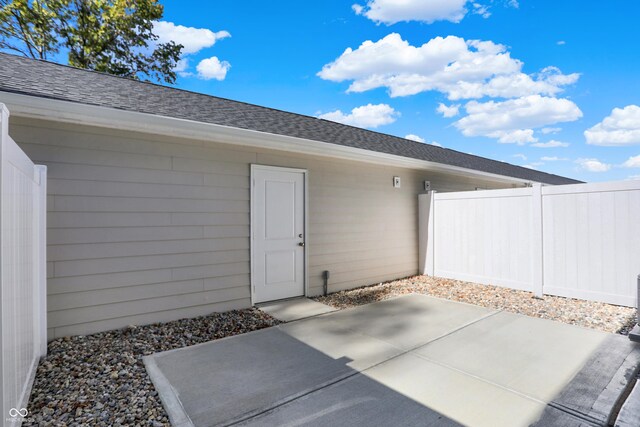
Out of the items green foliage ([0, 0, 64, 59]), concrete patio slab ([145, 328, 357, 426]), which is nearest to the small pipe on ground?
concrete patio slab ([145, 328, 357, 426])

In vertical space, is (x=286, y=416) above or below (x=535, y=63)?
below

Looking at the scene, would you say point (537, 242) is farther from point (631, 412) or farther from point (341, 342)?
point (341, 342)

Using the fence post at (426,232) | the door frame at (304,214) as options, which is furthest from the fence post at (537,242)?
the door frame at (304,214)

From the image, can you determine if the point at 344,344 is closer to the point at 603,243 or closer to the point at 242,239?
the point at 242,239

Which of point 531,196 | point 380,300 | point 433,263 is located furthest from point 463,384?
point 433,263

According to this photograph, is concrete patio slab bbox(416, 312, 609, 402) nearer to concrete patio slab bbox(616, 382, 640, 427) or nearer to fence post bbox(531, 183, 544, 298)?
concrete patio slab bbox(616, 382, 640, 427)

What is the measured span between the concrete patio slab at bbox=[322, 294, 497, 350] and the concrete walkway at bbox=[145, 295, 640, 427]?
0.03 meters

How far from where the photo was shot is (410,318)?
468 centimetres

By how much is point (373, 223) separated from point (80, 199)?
5.13 metres

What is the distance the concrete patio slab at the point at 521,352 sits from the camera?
9.49ft

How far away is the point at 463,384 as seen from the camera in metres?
2.83

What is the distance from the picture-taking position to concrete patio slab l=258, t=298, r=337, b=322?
482cm

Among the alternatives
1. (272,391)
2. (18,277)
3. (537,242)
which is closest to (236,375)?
(272,391)

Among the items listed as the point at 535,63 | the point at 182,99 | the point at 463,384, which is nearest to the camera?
the point at 463,384
